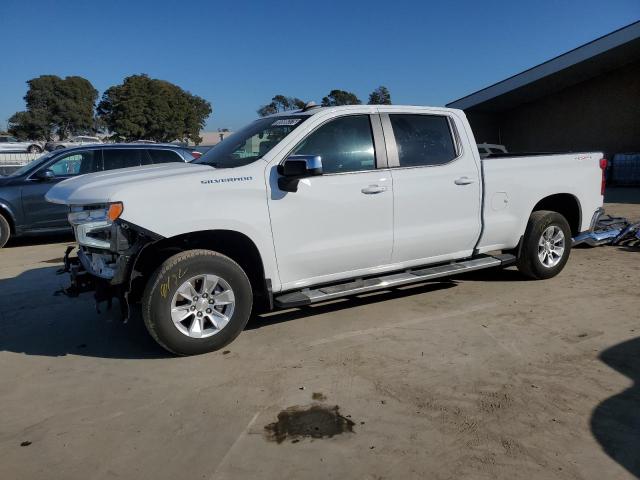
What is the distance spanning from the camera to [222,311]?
4.22 m

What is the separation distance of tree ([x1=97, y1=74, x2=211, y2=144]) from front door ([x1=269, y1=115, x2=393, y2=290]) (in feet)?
180

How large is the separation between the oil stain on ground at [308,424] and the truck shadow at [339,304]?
1623 millimetres

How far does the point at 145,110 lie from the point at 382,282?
5715 centimetres

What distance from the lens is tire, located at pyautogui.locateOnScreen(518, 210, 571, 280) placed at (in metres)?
5.79

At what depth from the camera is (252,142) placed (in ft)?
15.5

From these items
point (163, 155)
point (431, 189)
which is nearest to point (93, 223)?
point (431, 189)

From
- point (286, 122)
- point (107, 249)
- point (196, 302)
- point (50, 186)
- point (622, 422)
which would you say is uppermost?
point (286, 122)

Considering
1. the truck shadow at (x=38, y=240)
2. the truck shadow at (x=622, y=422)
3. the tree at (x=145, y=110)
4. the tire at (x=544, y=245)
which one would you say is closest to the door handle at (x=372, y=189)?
the tire at (x=544, y=245)

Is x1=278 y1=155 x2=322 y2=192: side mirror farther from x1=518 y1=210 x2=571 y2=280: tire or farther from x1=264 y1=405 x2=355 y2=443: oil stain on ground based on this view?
x1=518 y1=210 x2=571 y2=280: tire

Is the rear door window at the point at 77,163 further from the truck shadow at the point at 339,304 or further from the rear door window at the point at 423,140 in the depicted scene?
the rear door window at the point at 423,140

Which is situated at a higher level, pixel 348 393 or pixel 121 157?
pixel 121 157

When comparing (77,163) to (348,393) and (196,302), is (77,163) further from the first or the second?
(348,393)

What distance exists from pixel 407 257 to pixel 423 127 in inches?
52.2

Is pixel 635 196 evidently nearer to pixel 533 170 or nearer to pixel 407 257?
pixel 533 170
